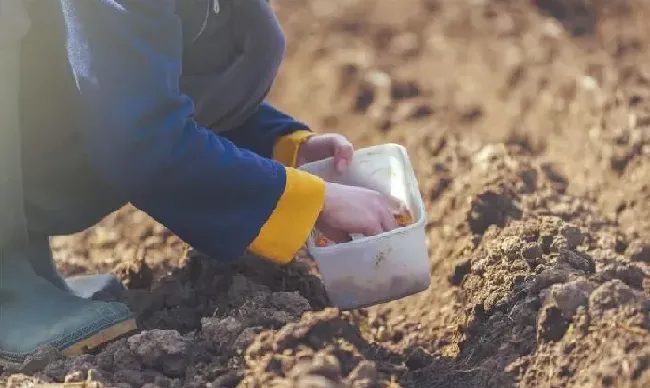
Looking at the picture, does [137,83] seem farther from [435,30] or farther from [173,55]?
[435,30]

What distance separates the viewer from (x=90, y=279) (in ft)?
8.53

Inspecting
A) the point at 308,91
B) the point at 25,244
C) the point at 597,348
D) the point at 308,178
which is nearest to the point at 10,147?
the point at 25,244

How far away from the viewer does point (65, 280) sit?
257 centimetres

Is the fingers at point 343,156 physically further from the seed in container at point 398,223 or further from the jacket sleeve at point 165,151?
the jacket sleeve at point 165,151

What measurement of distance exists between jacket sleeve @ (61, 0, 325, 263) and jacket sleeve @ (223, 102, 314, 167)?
47cm

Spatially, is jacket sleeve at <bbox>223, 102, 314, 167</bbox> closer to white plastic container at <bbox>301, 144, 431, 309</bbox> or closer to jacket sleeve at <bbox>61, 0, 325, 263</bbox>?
white plastic container at <bbox>301, 144, 431, 309</bbox>

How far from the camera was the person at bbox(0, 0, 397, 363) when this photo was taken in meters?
1.97

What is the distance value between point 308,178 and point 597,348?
62 centimetres

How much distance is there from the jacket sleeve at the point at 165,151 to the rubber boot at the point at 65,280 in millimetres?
432

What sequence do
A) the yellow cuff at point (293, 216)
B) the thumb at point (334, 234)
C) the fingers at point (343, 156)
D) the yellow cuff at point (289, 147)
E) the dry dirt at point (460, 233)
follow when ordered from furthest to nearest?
the yellow cuff at point (289, 147) < the fingers at point (343, 156) < the thumb at point (334, 234) < the yellow cuff at point (293, 216) < the dry dirt at point (460, 233)

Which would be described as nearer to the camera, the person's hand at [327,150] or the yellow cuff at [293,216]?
the yellow cuff at [293,216]

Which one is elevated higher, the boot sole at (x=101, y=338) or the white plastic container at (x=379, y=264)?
the white plastic container at (x=379, y=264)

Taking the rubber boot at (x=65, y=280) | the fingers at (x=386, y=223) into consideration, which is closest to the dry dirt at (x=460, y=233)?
the rubber boot at (x=65, y=280)

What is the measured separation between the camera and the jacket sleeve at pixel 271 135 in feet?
8.45
